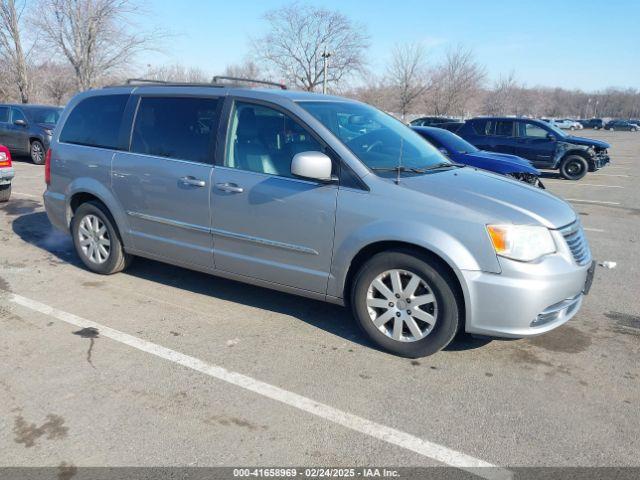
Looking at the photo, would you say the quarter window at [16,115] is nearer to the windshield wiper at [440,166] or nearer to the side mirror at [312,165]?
the side mirror at [312,165]

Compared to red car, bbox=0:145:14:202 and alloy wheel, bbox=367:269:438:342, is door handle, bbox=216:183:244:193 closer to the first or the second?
alloy wheel, bbox=367:269:438:342

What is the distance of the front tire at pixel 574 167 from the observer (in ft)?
48.8

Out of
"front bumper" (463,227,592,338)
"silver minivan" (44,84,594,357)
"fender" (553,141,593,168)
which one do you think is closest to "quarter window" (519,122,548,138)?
"fender" (553,141,593,168)

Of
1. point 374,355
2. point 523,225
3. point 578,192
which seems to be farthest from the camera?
point 578,192

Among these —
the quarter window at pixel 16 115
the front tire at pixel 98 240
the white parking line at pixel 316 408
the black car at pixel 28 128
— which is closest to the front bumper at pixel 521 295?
the white parking line at pixel 316 408

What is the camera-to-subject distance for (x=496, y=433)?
284 centimetres

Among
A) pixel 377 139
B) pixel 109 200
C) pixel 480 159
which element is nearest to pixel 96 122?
pixel 109 200

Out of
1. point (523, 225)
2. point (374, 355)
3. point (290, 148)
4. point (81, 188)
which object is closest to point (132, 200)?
point (81, 188)

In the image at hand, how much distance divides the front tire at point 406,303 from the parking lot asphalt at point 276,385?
0.15m

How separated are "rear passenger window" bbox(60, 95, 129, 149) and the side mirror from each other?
2224mm

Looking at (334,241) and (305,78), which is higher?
(305,78)

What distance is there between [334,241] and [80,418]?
1.96 m

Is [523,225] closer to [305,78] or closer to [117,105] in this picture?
[117,105]

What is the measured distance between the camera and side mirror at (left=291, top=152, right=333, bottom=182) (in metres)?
3.58
